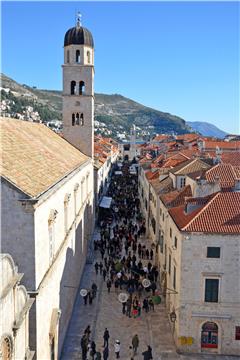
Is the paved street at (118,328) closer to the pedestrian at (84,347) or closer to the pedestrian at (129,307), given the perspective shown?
the pedestrian at (129,307)

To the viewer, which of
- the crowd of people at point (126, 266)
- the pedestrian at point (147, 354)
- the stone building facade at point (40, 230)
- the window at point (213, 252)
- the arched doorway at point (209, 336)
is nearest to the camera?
the stone building facade at point (40, 230)

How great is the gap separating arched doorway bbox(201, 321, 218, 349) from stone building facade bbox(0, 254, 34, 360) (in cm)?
1191

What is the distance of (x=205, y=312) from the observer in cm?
2386

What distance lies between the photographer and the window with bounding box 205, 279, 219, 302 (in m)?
23.6

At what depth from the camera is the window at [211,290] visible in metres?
23.6

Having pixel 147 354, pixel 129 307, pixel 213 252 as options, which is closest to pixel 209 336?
pixel 147 354

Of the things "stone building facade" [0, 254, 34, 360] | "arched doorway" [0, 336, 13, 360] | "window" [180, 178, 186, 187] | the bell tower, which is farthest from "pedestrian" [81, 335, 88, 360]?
the bell tower

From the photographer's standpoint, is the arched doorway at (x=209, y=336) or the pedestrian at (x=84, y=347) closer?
the pedestrian at (x=84, y=347)

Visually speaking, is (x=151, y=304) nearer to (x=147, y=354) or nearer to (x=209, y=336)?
(x=209, y=336)

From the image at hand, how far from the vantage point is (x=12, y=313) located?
1386cm

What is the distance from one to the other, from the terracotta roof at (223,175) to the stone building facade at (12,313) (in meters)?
18.2

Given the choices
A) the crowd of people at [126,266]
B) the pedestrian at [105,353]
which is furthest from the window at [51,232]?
the pedestrian at [105,353]

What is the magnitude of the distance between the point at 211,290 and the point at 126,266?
1308cm

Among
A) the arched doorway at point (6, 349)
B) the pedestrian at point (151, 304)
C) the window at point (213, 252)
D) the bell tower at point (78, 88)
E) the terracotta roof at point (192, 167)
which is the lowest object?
the pedestrian at point (151, 304)
